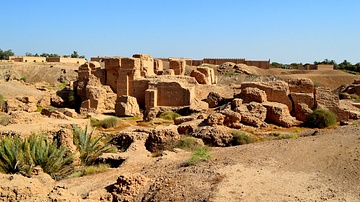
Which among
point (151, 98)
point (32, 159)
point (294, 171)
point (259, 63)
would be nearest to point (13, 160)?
point (32, 159)

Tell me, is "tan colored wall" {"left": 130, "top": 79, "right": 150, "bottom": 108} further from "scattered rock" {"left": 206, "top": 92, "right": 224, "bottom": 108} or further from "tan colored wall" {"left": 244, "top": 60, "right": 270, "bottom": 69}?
"tan colored wall" {"left": 244, "top": 60, "right": 270, "bottom": 69}

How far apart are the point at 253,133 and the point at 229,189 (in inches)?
278

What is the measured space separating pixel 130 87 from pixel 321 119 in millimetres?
10076

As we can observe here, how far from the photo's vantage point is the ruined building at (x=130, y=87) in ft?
63.6

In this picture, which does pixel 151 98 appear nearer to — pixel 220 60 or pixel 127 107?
pixel 127 107

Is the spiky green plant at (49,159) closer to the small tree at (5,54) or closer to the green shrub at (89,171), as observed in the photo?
the green shrub at (89,171)

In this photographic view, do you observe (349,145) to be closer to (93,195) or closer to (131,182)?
(131,182)

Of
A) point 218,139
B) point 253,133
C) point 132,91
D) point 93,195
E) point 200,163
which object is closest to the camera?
point 93,195

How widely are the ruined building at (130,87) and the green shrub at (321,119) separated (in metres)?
4.90

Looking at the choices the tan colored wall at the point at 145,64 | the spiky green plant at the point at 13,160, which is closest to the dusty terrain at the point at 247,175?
the spiky green plant at the point at 13,160

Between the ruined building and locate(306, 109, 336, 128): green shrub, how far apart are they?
4903 mm

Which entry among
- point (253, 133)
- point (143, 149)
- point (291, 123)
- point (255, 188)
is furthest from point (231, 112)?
point (255, 188)

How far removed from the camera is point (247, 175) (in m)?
7.10

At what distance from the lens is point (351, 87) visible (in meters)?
29.9
